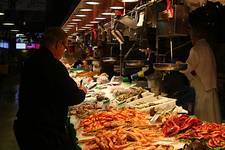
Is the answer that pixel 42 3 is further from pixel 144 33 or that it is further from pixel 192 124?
pixel 192 124

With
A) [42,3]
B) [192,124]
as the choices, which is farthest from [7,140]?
[42,3]

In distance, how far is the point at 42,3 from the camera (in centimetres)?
1852

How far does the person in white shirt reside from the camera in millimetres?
6473

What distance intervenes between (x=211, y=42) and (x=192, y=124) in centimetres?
380

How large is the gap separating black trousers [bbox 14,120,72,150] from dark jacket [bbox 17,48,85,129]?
54mm

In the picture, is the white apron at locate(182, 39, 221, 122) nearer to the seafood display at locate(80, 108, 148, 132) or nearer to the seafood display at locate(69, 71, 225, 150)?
the seafood display at locate(69, 71, 225, 150)

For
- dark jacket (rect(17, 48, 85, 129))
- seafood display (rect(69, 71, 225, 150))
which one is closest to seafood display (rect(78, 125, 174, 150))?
seafood display (rect(69, 71, 225, 150))

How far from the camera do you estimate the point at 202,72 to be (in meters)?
6.47

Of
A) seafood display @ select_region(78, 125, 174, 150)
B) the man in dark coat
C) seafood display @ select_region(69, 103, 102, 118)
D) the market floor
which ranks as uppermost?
the man in dark coat

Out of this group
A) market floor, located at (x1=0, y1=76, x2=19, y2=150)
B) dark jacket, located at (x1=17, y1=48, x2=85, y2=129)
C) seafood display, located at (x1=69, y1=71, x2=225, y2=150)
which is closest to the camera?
seafood display, located at (x1=69, y1=71, x2=225, y2=150)

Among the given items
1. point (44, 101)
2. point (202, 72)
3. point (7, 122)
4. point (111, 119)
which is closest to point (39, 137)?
point (44, 101)

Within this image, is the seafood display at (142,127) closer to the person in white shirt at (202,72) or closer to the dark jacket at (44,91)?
the dark jacket at (44,91)

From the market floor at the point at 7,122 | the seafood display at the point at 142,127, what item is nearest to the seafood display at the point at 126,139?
the seafood display at the point at 142,127

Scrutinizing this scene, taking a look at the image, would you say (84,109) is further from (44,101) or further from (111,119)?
(44,101)
